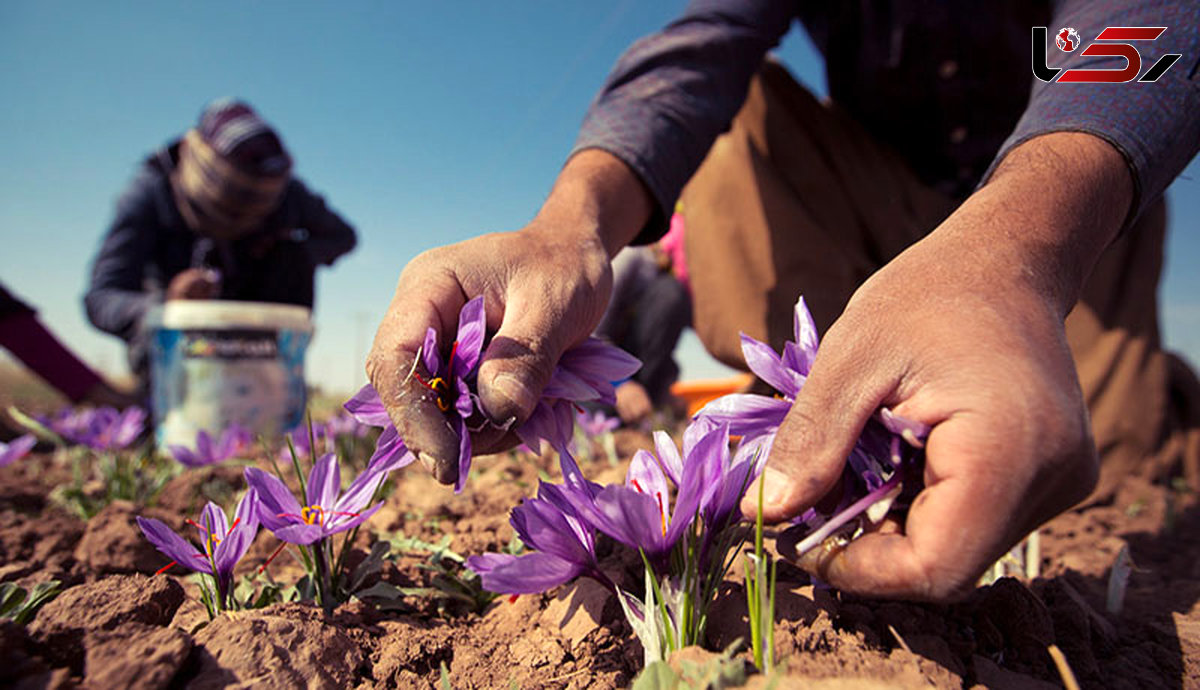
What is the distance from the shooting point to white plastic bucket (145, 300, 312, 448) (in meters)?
2.52

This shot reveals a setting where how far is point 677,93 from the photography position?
61.7 inches

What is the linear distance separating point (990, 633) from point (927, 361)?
43 cm

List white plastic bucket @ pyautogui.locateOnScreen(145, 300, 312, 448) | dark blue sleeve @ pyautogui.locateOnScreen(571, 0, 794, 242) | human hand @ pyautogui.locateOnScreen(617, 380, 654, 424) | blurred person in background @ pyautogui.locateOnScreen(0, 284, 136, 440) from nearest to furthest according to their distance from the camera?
1. dark blue sleeve @ pyautogui.locateOnScreen(571, 0, 794, 242)
2. white plastic bucket @ pyautogui.locateOnScreen(145, 300, 312, 448)
3. human hand @ pyautogui.locateOnScreen(617, 380, 654, 424)
4. blurred person in background @ pyautogui.locateOnScreen(0, 284, 136, 440)

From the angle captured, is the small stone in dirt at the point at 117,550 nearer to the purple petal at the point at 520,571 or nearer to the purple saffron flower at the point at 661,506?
the purple petal at the point at 520,571

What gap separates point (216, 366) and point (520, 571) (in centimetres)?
233

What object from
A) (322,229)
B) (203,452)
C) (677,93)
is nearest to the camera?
(677,93)

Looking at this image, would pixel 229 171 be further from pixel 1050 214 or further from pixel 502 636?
pixel 1050 214

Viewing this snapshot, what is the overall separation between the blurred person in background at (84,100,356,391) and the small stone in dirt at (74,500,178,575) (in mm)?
2936

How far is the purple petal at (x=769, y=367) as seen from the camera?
77cm

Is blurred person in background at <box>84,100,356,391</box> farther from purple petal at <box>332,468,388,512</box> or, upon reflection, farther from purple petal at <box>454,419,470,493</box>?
purple petal at <box>454,419,470,493</box>

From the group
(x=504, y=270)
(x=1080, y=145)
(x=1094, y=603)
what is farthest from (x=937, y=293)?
(x=1094, y=603)

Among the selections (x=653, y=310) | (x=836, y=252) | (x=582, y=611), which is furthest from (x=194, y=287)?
(x=582, y=611)

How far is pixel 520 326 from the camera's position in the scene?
85 centimetres

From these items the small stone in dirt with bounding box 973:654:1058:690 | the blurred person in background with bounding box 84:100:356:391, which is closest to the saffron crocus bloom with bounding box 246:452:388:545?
the small stone in dirt with bounding box 973:654:1058:690
